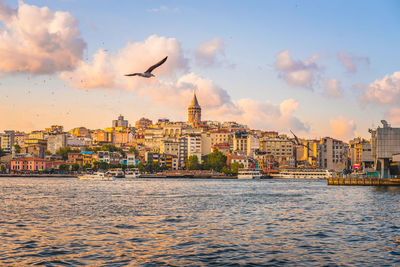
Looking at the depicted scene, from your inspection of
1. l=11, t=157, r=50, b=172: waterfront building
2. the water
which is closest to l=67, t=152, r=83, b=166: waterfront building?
l=11, t=157, r=50, b=172: waterfront building

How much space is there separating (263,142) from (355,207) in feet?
467

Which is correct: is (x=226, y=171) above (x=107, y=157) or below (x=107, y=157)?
below

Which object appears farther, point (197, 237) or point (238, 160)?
point (238, 160)

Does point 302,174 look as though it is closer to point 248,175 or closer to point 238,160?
point 248,175

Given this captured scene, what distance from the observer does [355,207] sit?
3077 centimetres

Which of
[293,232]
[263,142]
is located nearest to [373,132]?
[293,232]

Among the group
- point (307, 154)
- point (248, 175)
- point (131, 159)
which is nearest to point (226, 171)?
point (248, 175)

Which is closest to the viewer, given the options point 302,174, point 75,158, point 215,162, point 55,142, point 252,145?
point 302,174

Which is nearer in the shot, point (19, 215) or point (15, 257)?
point (15, 257)

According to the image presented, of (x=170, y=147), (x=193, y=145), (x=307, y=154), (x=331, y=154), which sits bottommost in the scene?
(x=331, y=154)

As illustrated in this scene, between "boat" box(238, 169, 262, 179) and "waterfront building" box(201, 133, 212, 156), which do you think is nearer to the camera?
"boat" box(238, 169, 262, 179)

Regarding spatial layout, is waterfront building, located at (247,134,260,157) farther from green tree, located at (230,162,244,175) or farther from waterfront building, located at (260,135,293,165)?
green tree, located at (230,162,244,175)

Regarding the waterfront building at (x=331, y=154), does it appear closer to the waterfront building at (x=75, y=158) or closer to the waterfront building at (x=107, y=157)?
the waterfront building at (x=107, y=157)

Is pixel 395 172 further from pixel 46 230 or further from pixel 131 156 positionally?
pixel 131 156
